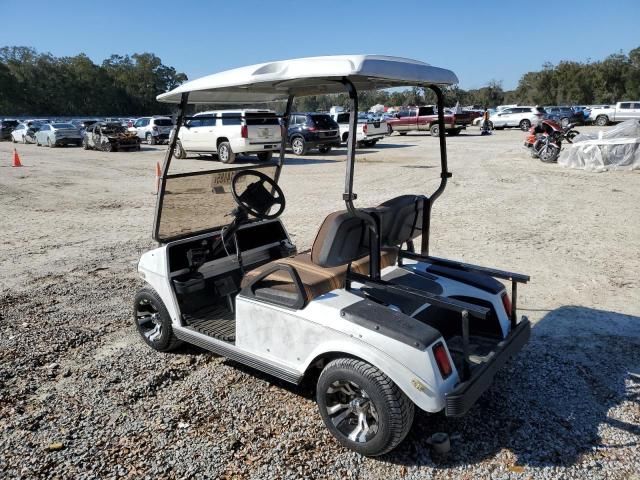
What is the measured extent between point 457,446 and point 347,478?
718 mm

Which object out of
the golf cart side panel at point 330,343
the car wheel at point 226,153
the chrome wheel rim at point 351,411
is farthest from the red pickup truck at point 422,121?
the chrome wheel rim at point 351,411

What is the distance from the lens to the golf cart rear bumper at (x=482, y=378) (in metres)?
2.61

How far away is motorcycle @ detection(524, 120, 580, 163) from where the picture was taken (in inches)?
636

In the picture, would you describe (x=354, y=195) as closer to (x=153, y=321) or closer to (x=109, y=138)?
(x=153, y=321)

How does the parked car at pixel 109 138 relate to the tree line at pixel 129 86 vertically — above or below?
below

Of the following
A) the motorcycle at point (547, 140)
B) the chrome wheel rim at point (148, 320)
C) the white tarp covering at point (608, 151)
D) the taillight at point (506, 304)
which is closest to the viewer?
the taillight at point (506, 304)

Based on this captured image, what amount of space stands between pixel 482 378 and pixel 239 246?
2.45m

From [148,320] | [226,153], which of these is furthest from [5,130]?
[148,320]

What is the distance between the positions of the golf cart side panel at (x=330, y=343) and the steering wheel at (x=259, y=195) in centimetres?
112

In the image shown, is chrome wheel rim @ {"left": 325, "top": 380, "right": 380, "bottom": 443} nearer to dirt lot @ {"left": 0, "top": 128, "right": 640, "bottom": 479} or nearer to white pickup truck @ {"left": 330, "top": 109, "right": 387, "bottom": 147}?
dirt lot @ {"left": 0, "top": 128, "right": 640, "bottom": 479}

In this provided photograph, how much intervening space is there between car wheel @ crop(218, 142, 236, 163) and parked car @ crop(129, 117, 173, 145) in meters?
10.0

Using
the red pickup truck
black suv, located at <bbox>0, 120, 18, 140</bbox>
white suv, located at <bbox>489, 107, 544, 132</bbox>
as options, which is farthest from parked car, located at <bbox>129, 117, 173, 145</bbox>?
white suv, located at <bbox>489, 107, 544, 132</bbox>

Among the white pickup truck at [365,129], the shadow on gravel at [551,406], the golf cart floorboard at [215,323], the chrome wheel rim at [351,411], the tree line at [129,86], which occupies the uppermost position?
the tree line at [129,86]

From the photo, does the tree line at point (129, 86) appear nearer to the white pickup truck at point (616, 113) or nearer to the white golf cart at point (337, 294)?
the white pickup truck at point (616, 113)
